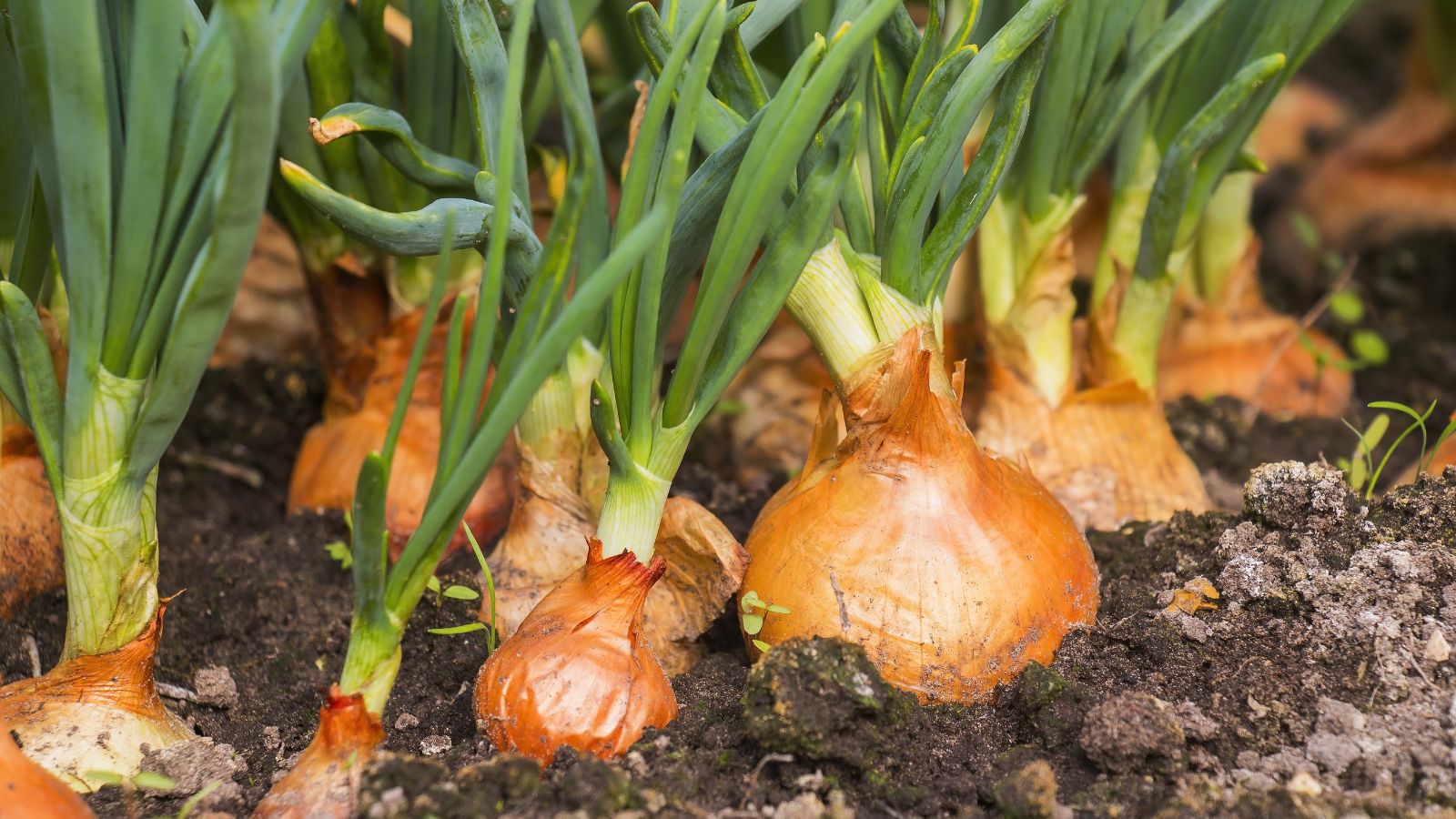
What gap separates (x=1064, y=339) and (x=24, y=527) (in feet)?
3.87

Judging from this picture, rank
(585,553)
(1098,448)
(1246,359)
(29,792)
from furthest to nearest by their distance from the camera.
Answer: (1246,359)
(1098,448)
(585,553)
(29,792)

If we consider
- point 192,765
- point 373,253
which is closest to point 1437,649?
point 192,765

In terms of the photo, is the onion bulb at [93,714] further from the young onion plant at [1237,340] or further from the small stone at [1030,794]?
the young onion plant at [1237,340]

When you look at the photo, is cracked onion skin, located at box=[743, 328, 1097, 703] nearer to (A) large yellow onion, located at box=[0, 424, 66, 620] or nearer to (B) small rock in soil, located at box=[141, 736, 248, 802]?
(B) small rock in soil, located at box=[141, 736, 248, 802]

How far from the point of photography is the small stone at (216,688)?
1075mm

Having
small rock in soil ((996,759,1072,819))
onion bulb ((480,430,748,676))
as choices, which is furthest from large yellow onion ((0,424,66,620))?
small rock in soil ((996,759,1072,819))

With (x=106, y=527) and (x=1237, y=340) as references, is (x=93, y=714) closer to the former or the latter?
(x=106, y=527)

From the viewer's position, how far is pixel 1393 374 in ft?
6.03

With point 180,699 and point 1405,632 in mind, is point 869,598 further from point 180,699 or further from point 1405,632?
point 180,699

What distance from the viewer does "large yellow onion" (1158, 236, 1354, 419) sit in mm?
1715

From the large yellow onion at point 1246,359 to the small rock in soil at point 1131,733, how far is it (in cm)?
91

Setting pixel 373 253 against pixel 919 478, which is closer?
pixel 919 478

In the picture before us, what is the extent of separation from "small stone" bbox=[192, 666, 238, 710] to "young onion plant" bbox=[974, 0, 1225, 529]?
Result: 85cm

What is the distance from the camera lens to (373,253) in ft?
4.71
